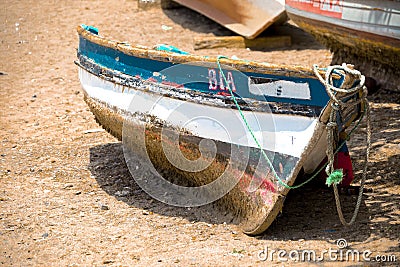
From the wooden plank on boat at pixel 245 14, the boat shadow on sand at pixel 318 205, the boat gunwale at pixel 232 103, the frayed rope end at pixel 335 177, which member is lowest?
the wooden plank on boat at pixel 245 14

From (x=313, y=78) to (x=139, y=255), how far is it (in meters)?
1.59

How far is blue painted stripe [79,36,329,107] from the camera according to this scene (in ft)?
13.7

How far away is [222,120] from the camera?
4594 mm

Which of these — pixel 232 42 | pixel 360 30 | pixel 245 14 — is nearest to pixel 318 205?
pixel 360 30

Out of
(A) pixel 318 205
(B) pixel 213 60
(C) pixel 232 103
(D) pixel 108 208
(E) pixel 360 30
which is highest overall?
(B) pixel 213 60

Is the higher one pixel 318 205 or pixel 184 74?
pixel 184 74

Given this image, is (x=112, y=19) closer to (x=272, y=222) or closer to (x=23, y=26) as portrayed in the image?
(x=23, y=26)

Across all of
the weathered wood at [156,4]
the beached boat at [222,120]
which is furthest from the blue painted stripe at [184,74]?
the weathered wood at [156,4]

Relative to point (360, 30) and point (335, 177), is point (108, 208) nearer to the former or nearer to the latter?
point (335, 177)

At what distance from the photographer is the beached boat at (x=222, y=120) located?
4.23 meters

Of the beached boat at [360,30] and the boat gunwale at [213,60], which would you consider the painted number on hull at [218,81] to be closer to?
the boat gunwale at [213,60]

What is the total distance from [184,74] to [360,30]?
2.69m

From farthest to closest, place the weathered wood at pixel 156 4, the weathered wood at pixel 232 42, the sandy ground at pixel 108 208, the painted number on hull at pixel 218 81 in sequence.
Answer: the weathered wood at pixel 156 4 < the weathered wood at pixel 232 42 < the painted number on hull at pixel 218 81 < the sandy ground at pixel 108 208

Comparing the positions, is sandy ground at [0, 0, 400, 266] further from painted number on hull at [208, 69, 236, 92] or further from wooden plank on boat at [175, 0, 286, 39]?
wooden plank on boat at [175, 0, 286, 39]
